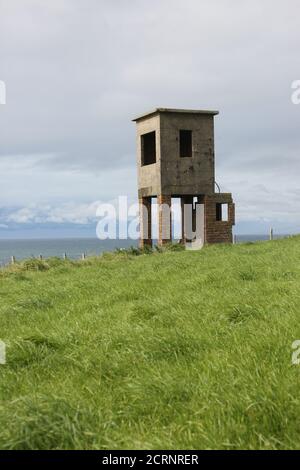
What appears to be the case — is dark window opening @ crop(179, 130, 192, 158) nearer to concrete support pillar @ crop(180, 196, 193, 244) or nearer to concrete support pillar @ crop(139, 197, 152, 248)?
concrete support pillar @ crop(180, 196, 193, 244)

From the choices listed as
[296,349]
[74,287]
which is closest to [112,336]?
[296,349]

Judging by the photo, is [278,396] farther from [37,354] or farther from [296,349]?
[37,354]

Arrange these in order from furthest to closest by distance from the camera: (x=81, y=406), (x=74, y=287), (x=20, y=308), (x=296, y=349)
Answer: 1. (x=74, y=287)
2. (x=20, y=308)
3. (x=296, y=349)
4. (x=81, y=406)

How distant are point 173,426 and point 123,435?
1.33 ft

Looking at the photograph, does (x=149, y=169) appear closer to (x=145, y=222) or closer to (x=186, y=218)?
(x=145, y=222)

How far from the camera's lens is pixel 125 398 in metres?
4.94

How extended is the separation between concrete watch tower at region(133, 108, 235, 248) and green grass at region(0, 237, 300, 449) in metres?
18.4

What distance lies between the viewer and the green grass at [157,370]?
155 inches

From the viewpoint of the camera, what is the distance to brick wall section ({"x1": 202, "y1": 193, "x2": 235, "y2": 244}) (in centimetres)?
3044

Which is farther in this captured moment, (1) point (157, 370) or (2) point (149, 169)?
(2) point (149, 169)

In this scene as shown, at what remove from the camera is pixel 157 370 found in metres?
5.47

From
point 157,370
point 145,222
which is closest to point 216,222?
point 145,222

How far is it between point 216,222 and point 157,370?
25644 mm

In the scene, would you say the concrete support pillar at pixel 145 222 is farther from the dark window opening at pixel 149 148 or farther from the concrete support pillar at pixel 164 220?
the dark window opening at pixel 149 148
